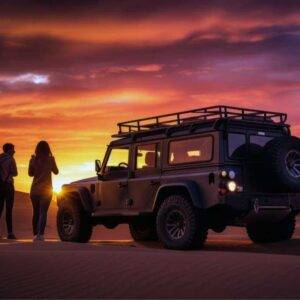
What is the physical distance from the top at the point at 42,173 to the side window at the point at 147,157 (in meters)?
1.95

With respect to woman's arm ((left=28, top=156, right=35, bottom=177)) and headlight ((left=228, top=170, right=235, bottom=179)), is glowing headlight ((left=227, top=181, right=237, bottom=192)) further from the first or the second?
woman's arm ((left=28, top=156, right=35, bottom=177))

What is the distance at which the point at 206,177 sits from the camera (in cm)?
1210

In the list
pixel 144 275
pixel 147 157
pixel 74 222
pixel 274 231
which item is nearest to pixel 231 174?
pixel 147 157

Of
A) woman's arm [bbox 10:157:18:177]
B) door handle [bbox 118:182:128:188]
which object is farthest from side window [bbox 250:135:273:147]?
woman's arm [bbox 10:157:18:177]

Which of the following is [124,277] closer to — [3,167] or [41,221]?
[41,221]

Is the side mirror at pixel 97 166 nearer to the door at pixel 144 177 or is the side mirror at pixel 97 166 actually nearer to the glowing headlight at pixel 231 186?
the door at pixel 144 177

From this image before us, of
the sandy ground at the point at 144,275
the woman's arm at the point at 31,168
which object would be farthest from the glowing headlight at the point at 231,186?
the woman's arm at the point at 31,168

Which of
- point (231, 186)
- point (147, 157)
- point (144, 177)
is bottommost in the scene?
point (231, 186)

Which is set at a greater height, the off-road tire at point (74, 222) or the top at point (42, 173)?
the top at point (42, 173)

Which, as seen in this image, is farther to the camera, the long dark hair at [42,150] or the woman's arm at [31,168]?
the woman's arm at [31,168]

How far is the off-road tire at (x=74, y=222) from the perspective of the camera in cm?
1496

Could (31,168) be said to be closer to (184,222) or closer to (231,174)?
(184,222)

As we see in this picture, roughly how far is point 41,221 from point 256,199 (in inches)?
182

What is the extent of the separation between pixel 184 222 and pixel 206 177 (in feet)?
2.77
